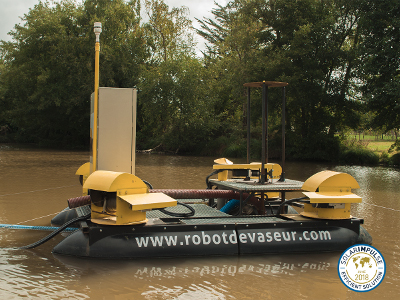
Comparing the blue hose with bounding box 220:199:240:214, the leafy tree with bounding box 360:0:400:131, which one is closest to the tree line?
Answer: the leafy tree with bounding box 360:0:400:131

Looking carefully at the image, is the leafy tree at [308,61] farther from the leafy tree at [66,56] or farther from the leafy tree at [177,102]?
the leafy tree at [66,56]

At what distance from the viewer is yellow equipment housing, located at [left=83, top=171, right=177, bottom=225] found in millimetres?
4977

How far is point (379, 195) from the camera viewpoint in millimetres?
12703

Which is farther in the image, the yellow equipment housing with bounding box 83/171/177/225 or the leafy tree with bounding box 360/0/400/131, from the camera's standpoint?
the leafy tree with bounding box 360/0/400/131

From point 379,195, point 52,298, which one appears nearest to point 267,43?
point 379,195

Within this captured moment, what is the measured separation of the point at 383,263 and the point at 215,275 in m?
2.37

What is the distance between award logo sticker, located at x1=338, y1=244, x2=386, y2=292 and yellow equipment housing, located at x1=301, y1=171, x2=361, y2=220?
0.78 metres

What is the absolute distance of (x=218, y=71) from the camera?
37.8 m

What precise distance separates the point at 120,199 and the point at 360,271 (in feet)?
10.1

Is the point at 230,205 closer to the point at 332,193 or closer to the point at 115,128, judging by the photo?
the point at 332,193

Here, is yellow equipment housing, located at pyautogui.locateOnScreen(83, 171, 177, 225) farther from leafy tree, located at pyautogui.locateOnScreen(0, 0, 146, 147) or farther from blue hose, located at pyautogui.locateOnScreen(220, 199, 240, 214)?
leafy tree, located at pyautogui.locateOnScreen(0, 0, 146, 147)

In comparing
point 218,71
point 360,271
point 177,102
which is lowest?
point 360,271

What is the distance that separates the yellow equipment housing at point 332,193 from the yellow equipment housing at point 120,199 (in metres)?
2.20

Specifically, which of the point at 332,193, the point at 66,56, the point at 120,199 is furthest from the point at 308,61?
the point at 120,199
